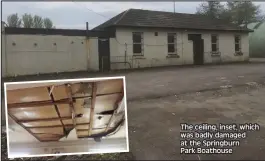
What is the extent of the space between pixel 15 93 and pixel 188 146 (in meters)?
1.44

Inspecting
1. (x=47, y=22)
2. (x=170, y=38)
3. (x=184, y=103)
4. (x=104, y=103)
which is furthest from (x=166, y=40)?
(x=47, y=22)

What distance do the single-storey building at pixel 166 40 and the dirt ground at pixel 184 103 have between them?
120mm

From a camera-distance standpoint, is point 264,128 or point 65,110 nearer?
point 65,110

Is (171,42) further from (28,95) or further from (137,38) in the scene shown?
(28,95)

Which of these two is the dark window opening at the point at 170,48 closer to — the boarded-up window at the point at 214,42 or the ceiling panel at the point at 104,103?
the boarded-up window at the point at 214,42

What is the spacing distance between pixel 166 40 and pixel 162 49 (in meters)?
0.11

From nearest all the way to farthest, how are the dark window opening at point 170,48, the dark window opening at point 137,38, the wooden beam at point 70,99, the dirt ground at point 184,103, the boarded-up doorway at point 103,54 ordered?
the wooden beam at point 70,99 < the dirt ground at point 184,103 < the boarded-up doorway at point 103,54 < the dark window opening at point 170,48 < the dark window opening at point 137,38

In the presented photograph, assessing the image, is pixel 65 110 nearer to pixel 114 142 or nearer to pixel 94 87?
pixel 94 87

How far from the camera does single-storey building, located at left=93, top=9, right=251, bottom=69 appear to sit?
2660 millimetres

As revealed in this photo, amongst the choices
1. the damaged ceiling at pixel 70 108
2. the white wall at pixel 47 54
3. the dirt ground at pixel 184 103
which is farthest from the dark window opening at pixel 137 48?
the damaged ceiling at pixel 70 108

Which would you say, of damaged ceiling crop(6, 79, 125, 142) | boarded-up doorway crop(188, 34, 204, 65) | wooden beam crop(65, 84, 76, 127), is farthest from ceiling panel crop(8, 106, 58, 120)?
boarded-up doorway crop(188, 34, 204, 65)

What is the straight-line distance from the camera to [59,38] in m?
2.41

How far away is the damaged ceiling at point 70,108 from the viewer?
2021mm

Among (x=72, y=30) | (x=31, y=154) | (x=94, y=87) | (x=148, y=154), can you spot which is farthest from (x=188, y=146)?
(x=72, y=30)
